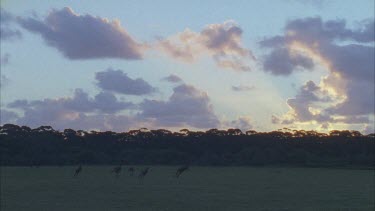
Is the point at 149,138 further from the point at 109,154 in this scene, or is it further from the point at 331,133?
the point at 331,133

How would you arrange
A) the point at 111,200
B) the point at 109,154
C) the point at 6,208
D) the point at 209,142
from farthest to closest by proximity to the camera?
1. the point at 209,142
2. the point at 109,154
3. the point at 111,200
4. the point at 6,208

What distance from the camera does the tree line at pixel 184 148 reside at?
106812mm

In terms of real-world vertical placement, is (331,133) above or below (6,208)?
above

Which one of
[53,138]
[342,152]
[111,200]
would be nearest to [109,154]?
[53,138]

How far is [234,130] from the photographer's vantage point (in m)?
132

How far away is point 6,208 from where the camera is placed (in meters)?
22.5

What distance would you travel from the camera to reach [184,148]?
4943 inches

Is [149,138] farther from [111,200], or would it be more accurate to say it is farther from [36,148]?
[111,200]

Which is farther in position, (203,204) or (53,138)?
(53,138)

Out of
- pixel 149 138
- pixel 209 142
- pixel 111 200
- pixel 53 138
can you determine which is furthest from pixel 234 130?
pixel 111 200

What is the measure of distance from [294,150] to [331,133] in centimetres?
1839

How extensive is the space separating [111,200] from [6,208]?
17.3ft

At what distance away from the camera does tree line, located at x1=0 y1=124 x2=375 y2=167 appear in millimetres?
106812

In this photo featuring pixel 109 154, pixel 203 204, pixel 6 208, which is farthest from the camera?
pixel 109 154
